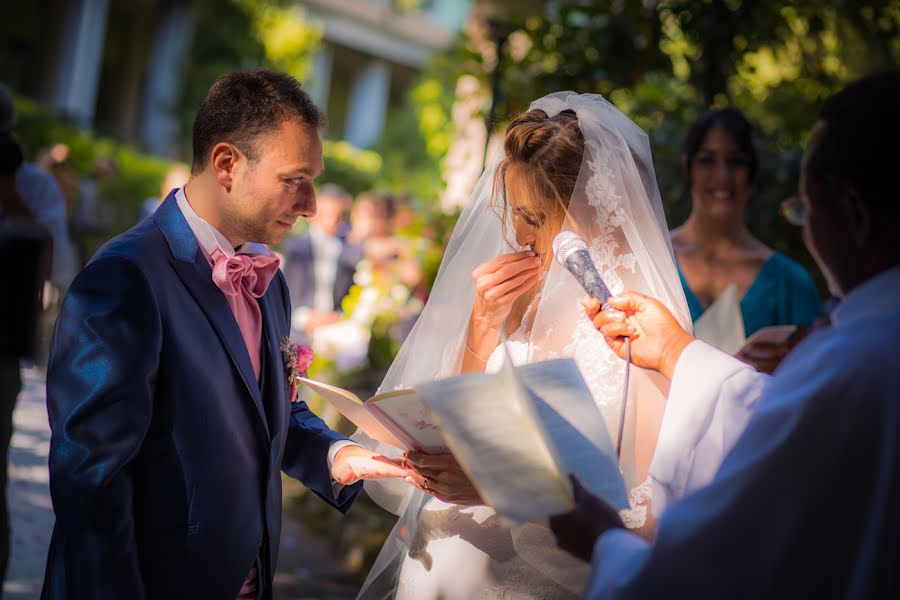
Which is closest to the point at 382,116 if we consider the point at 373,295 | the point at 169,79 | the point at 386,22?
the point at 386,22

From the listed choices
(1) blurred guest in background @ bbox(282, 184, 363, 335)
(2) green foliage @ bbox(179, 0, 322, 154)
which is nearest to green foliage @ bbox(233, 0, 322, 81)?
(2) green foliage @ bbox(179, 0, 322, 154)

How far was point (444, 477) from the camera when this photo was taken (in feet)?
7.11

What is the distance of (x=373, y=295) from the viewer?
294 inches

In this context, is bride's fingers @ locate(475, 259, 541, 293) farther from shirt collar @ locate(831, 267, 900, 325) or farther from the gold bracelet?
shirt collar @ locate(831, 267, 900, 325)

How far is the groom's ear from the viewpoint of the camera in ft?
7.62

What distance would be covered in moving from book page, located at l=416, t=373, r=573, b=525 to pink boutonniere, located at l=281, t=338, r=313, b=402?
0.88 meters

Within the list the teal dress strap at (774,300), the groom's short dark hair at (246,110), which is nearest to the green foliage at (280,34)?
the teal dress strap at (774,300)

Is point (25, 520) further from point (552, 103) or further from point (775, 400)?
point (775, 400)

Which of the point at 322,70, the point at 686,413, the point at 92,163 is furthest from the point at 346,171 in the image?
the point at 686,413

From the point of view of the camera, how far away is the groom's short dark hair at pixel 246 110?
7.63ft

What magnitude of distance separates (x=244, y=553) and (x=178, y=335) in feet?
1.82

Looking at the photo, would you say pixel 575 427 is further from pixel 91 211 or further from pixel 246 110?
pixel 91 211

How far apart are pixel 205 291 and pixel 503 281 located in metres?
0.77

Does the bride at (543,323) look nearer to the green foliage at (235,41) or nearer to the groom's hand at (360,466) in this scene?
the groom's hand at (360,466)
